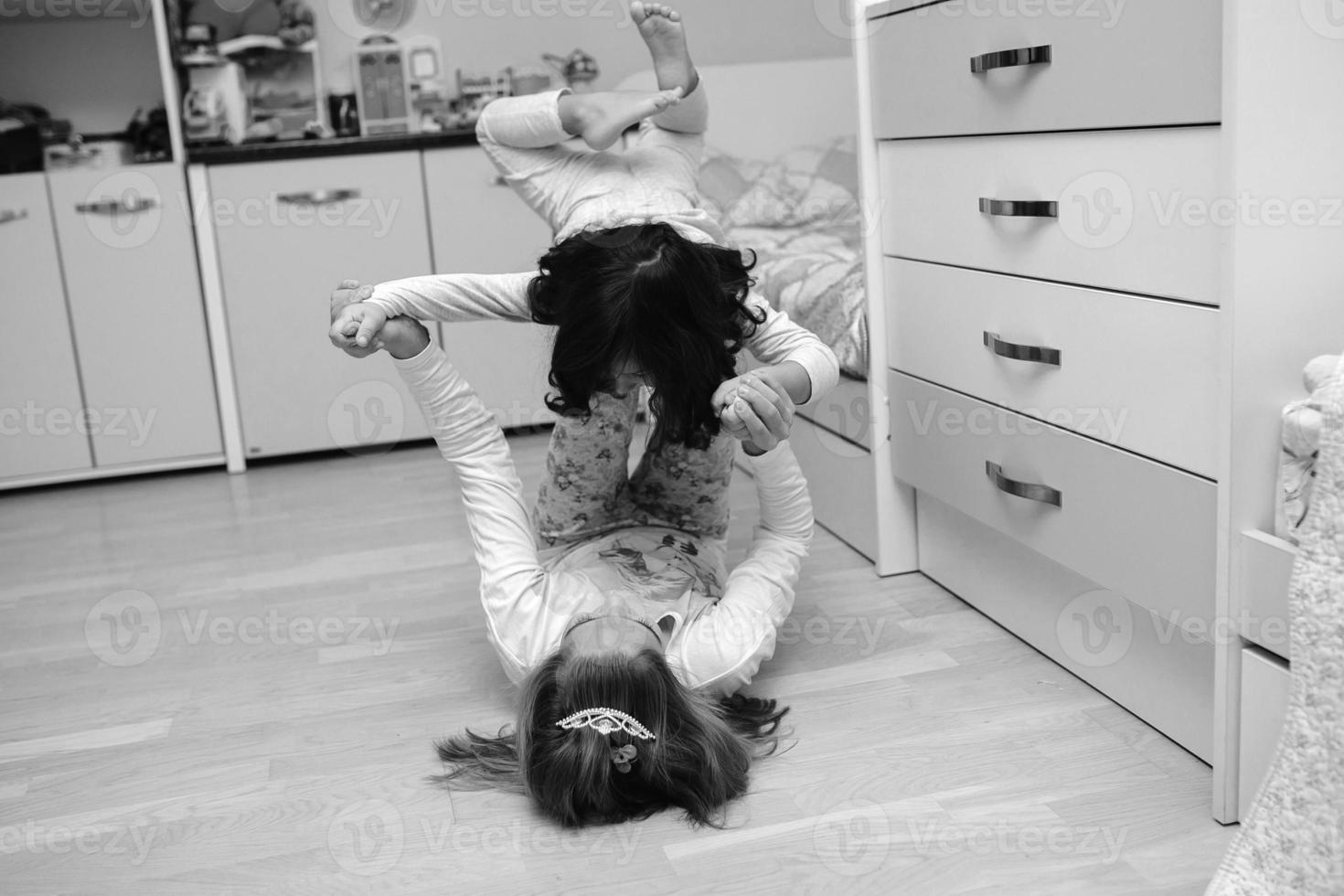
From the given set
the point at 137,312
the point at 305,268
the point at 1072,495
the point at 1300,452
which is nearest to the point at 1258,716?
the point at 1300,452

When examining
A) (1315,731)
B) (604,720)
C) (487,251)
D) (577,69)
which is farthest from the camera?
(577,69)

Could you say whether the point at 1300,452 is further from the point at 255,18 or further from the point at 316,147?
the point at 255,18

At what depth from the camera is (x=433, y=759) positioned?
1.47m

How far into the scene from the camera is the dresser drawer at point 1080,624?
1360 mm

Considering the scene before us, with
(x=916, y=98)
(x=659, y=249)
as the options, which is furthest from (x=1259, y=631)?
(x=916, y=98)

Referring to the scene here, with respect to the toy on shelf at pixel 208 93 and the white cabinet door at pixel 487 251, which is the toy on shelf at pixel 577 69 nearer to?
the white cabinet door at pixel 487 251

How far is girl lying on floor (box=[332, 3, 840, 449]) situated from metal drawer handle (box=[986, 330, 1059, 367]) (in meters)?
0.22

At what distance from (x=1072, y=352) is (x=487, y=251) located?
1861 millimetres

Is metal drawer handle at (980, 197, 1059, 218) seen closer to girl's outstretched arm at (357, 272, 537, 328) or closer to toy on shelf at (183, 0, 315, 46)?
girl's outstretched arm at (357, 272, 537, 328)

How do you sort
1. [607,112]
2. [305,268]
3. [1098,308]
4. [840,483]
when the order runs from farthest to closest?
[305,268] < [840,483] < [607,112] < [1098,308]

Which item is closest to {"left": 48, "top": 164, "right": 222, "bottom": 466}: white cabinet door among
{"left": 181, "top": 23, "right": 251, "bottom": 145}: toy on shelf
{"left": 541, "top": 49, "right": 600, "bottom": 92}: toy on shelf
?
{"left": 181, "top": 23, "right": 251, "bottom": 145}: toy on shelf

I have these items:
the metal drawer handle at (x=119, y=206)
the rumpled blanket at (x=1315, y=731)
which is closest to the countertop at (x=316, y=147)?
the metal drawer handle at (x=119, y=206)

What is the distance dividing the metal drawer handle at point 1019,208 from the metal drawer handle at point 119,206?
2007mm

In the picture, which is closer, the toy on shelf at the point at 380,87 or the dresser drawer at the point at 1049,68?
the dresser drawer at the point at 1049,68
